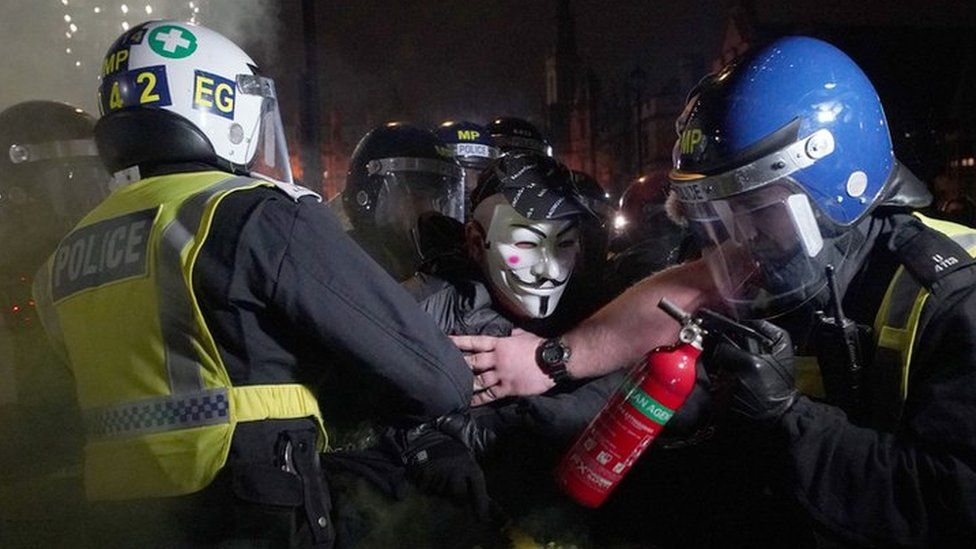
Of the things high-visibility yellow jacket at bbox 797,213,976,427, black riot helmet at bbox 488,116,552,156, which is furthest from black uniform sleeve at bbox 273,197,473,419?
black riot helmet at bbox 488,116,552,156

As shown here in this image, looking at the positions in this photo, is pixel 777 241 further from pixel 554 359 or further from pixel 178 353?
pixel 178 353

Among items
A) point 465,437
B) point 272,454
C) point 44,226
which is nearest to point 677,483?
point 465,437

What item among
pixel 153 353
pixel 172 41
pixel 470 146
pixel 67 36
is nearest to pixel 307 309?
pixel 153 353

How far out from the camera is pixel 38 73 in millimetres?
8320

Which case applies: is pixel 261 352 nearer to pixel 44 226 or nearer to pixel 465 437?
pixel 465 437

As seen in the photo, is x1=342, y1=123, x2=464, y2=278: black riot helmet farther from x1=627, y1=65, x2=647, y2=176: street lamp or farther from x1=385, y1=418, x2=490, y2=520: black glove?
x1=627, y1=65, x2=647, y2=176: street lamp

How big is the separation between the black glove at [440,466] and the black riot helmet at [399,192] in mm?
2044

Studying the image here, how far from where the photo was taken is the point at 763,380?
202 cm

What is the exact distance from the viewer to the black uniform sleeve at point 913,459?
6.00 ft

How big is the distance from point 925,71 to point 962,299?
96.9 feet

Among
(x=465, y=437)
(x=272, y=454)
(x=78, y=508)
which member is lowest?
(x=78, y=508)

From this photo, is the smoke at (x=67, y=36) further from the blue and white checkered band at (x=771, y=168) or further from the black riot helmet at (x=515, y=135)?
the blue and white checkered band at (x=771, y=168)

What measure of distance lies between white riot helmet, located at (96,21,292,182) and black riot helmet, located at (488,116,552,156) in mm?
3928

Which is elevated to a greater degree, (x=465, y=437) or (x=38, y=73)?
(x=38, y=73)
